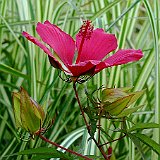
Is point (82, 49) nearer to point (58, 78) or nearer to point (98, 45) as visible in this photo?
point (98, 45)

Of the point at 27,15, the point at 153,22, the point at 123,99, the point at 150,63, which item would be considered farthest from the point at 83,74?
the point at 27,15

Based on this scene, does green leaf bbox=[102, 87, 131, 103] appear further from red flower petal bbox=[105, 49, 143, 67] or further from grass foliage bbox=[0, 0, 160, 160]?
grass foliage bbox=[0, 0, 160, 160]

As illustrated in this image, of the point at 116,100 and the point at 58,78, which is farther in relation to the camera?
the point at 58,78

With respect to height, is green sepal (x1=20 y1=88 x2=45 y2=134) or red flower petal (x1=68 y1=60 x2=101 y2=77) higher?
red flower petal (x1=68 y1=60 x2=101 y2=77)

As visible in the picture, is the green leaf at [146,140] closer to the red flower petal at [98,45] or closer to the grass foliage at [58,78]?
the red flower petal at [98,45]

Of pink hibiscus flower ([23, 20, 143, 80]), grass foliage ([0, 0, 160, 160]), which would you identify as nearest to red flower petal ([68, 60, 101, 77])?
pink hibiscus flower ([23, 20, 143, 80])

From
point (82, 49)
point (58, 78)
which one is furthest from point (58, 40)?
point (58, 78)
